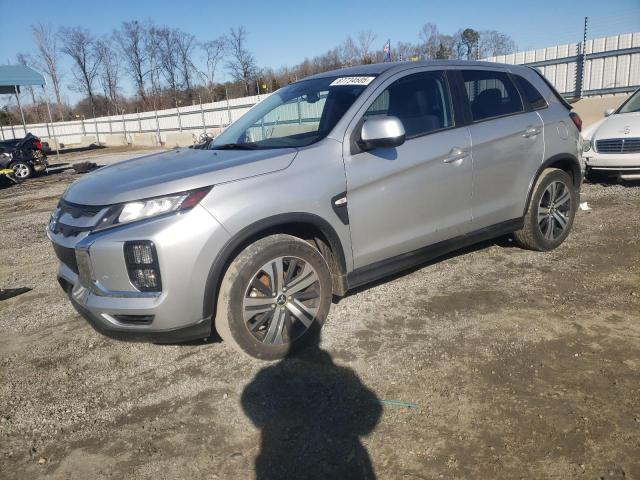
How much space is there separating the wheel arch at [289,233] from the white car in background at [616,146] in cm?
619

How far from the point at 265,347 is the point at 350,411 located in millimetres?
726

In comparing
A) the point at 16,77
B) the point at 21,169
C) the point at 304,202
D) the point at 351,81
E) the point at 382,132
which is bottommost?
the point at 21,169

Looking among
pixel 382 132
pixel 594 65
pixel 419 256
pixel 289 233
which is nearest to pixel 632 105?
pixel 594 65

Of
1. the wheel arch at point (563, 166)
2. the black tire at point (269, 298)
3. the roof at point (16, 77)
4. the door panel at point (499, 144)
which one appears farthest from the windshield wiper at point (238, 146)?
the roof at point (16, 77)

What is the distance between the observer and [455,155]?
12.6 feet

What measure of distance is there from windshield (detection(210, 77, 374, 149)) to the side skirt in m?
1.01

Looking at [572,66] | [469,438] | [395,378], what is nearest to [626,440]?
[469,438]

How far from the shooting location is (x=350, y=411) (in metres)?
2.64

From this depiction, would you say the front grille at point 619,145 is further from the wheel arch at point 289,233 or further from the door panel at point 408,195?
the wheel arch at point 289,233

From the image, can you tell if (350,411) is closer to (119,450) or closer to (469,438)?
(469,438)

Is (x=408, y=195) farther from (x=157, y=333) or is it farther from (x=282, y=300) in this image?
(x=157, y=333)

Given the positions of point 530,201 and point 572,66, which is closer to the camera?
point 530,201

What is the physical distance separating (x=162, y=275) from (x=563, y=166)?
4113 millimetres

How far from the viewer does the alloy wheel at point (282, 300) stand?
3029 millimetres
